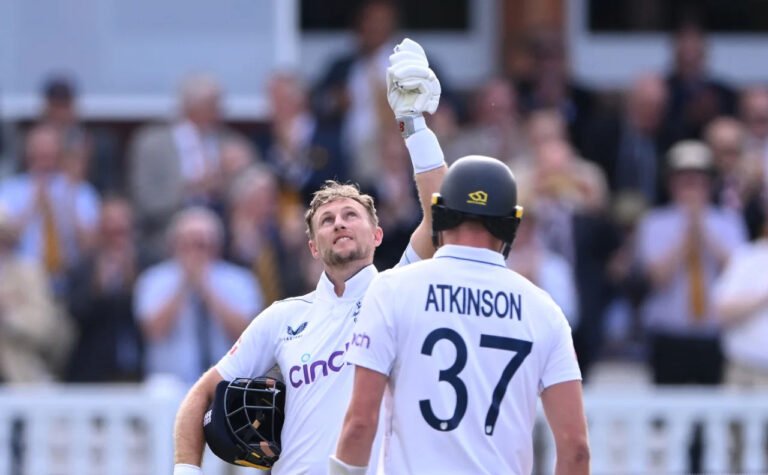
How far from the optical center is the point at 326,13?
45.2 ft

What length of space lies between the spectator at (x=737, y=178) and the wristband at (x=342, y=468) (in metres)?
5.94

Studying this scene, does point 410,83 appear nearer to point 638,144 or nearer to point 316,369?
point 316,369

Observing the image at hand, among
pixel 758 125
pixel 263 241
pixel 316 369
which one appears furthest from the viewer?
pixel 758 125

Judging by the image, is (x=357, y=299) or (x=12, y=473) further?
(x=12, y=473)

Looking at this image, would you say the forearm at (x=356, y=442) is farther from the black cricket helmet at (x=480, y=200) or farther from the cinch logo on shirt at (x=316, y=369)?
the black cricket helmet at (x=480, y=200)

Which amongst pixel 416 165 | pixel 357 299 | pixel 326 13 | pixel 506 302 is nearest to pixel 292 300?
pixel 357 299

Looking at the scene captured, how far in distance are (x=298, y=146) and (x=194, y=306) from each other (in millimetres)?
1551

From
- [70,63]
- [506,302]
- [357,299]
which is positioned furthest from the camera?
[70,63]

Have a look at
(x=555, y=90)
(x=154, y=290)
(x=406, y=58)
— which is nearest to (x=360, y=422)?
(x=406, y=58)

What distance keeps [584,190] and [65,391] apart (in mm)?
3517

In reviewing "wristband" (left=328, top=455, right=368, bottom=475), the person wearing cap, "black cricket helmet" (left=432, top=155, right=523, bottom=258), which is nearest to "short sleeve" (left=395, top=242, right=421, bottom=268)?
"black cricket helmet" (left=432, top=155, right=523, bottom=258)

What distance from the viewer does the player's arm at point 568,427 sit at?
559cm

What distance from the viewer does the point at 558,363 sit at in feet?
18.6

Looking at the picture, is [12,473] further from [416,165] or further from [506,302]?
[506,302]
